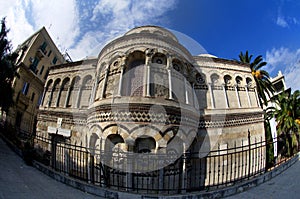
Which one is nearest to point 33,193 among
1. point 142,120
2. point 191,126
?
point 142,120

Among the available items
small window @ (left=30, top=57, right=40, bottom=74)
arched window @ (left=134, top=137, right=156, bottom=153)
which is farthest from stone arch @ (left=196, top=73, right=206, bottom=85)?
small window @ (left=30, top=57, right=40, bottom=74)

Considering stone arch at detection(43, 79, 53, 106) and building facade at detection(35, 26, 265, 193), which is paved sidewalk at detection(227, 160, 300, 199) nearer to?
building facade at detection(35, 26, 265, 193)

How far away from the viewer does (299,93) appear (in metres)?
17.0

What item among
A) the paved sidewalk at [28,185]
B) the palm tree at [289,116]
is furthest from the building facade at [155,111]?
the palm tree at [289,116]

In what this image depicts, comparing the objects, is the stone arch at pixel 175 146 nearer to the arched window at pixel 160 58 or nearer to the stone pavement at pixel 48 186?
the stone pavement at pixel 48 186

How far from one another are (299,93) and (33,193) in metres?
21.4

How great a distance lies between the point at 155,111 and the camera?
989 cm

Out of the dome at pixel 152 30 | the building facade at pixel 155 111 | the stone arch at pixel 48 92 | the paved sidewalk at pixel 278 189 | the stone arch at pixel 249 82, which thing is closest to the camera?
the paved sidewalk at pixel 278 189

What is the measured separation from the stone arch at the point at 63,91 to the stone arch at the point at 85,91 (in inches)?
72.8

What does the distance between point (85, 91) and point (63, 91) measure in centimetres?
268

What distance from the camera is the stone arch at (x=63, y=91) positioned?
57.0ft

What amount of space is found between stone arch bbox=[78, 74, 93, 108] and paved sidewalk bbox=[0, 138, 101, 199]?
364 inches

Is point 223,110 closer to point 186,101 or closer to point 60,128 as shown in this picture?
point 186,101

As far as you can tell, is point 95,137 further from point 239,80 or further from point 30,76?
point 30,76
